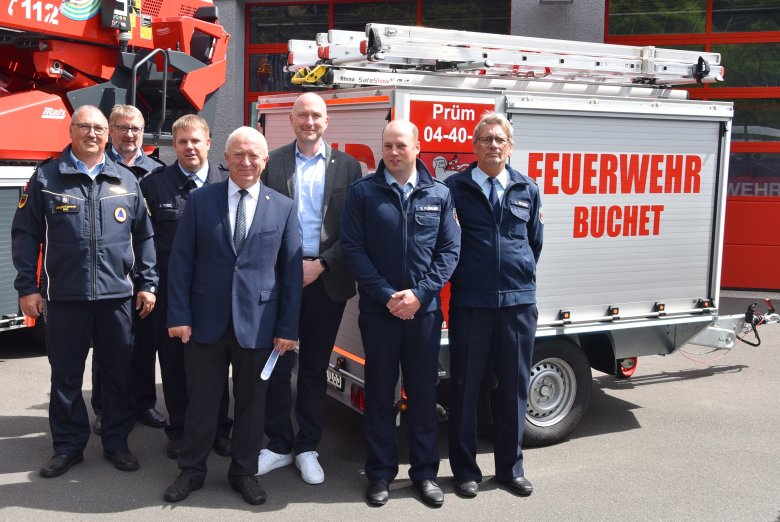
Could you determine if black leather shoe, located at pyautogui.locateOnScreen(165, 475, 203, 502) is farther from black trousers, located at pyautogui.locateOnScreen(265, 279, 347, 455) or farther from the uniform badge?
the uniform badge

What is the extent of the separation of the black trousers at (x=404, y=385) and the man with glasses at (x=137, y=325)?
5.74 ft

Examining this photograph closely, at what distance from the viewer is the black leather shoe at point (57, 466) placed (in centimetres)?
480

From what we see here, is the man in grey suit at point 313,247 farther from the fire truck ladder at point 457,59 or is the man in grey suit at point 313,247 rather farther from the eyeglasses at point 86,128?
the eyeglasses at point 86,128

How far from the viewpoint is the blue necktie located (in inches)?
182

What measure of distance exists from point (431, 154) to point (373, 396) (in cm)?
144

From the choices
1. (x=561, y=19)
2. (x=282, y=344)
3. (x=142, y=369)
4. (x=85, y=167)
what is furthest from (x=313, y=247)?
(x=561, y=19)

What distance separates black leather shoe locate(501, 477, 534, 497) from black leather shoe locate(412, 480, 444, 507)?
1.39 ft

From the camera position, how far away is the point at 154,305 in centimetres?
509

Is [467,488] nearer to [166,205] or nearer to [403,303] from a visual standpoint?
[403,303]

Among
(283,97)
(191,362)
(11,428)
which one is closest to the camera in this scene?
(191,362)

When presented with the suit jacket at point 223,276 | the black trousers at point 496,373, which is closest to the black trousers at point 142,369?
the suit jacket at point 223,276

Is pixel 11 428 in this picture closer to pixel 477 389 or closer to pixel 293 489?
pixel 293 489

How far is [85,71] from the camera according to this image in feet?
25.3

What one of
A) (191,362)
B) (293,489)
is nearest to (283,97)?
(191,362)
